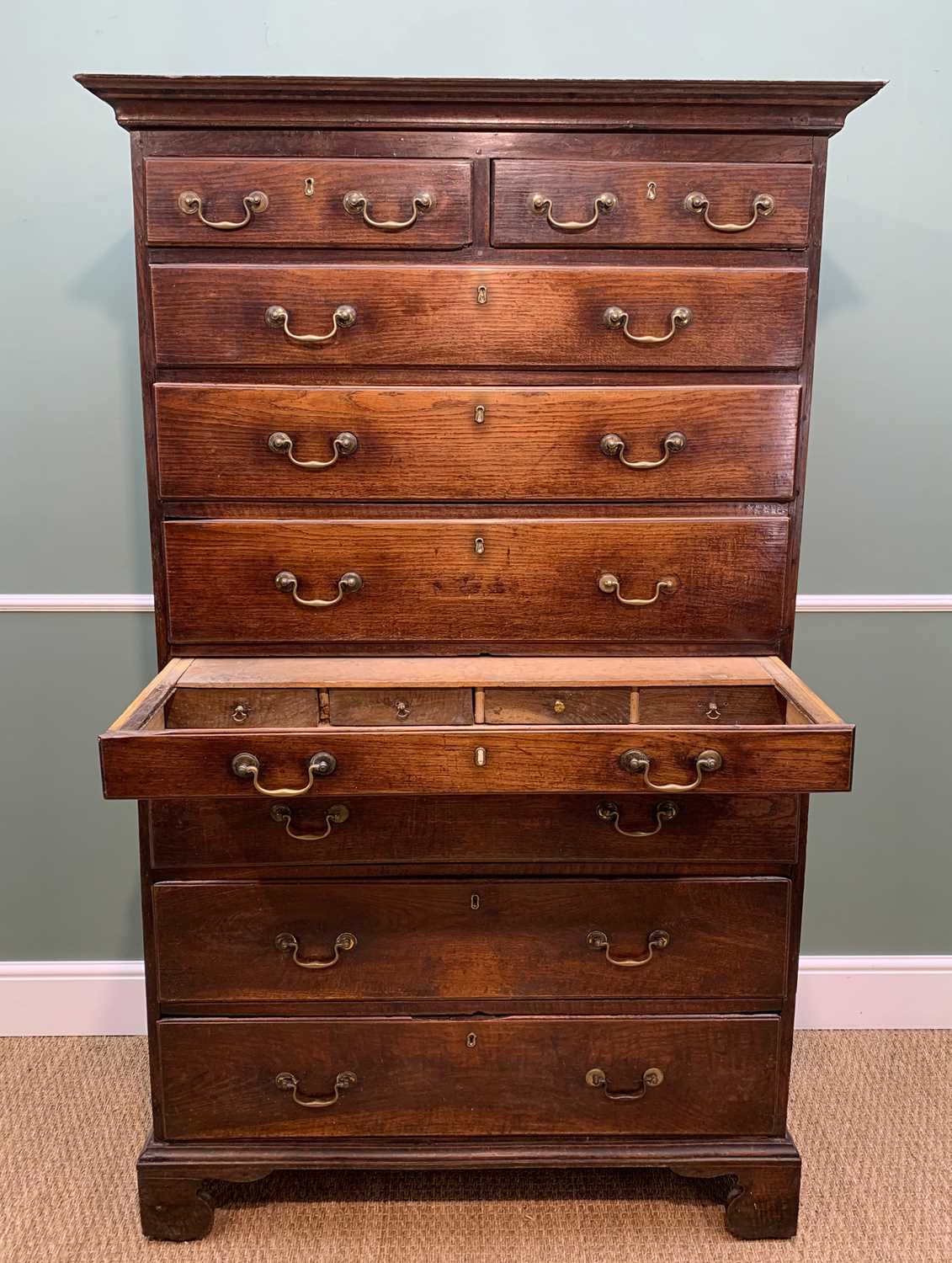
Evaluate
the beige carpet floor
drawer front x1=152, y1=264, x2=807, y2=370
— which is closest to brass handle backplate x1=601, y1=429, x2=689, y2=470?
drawer front x1=152, y1=264, x2=807, y2=370

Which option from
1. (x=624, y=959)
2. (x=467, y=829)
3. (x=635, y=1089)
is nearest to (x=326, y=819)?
(x=467, y=829)

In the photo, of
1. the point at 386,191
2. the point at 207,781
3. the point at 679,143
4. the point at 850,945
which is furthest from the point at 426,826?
the point at 850,945

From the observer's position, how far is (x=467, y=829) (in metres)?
1.78

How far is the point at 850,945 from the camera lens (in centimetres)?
261

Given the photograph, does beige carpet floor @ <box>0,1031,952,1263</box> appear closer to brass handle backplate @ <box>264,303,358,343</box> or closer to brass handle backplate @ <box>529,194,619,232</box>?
brass handle backplate @ <box>264,303,358,343</box>

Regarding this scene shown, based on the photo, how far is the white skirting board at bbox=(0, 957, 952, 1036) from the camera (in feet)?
8.36

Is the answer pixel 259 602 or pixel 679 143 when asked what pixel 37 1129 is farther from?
pixel 679 143

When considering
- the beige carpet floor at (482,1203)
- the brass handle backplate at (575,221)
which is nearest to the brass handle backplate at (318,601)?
the brass handle backplate at (575,221)

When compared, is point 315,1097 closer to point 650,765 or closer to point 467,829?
point 467,829

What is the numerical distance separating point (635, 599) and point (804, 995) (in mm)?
1284

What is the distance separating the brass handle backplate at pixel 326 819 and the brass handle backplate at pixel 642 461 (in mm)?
704

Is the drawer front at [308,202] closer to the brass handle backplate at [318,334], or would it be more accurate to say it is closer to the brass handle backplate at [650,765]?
the brass handle backplate at [318,334]

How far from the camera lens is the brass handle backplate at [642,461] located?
177 cm

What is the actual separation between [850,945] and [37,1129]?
71.4 inches
